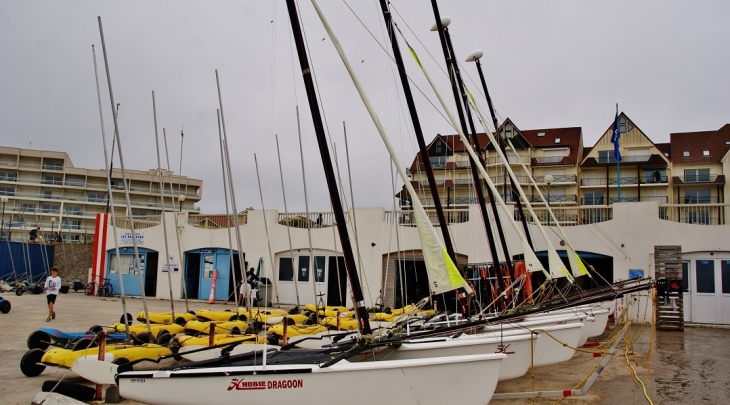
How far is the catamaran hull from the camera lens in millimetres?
6988

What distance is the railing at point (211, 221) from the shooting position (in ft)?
90.8

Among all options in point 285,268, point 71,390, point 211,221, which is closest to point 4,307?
point 285,268

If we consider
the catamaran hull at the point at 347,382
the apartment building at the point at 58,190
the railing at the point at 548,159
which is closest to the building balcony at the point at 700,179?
the railing at the point at 548,159

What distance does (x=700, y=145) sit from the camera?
56.2 meters

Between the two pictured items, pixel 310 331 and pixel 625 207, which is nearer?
pixel 310 331

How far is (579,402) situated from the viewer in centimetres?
918

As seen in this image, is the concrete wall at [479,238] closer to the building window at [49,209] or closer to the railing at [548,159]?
the railing at [548,159]

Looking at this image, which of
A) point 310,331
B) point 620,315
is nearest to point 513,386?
point 310,331

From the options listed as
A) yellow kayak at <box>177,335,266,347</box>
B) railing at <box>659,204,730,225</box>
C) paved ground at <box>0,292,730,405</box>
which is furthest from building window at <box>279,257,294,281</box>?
railing at <box>659,204,730,225</box>

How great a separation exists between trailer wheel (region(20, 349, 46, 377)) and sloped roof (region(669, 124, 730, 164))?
5941cm

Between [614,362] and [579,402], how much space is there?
14.2ft

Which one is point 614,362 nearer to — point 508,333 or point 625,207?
point 508,333

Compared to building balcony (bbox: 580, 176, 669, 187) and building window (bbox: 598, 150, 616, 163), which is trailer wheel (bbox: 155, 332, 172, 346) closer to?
building balcony (bbox: 580, 176, 669, 187)

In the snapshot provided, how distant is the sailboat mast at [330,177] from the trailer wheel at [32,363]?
6.17 m
